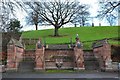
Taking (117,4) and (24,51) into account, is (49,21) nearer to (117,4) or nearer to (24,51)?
(24,51)

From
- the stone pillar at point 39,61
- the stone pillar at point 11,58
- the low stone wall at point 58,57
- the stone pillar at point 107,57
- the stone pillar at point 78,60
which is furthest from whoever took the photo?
the low stone wall at point 58,57

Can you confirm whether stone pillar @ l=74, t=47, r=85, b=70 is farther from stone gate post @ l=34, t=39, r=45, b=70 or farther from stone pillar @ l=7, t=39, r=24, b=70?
stone pillar @ l=7, t=39, r=24, b=70

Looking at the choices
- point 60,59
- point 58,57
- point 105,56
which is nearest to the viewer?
point 105,56

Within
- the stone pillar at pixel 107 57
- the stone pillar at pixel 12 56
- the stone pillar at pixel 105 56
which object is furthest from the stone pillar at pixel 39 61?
the stone pillar at pixel 107 57

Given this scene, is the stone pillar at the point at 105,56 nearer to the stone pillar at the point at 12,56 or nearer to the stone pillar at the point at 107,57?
the stone pillar at the point at 107,57

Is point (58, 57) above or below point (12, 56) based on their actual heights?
below

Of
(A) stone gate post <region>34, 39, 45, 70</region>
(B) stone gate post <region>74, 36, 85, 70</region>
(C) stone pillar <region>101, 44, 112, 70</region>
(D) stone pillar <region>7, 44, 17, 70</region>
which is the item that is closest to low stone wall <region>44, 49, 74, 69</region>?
(A) stone gate post <region>34, 39, 45, 70</region>

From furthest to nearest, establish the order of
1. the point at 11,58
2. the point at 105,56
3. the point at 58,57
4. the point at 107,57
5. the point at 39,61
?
the point at 58,57 → the point at 11,58 → the point at 39,61 → the point at 105,56 → the point at 107,57

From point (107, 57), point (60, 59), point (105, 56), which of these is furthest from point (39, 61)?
point (107, 57)

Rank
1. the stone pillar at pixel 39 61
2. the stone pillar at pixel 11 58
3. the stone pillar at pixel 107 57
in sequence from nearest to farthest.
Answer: the stone pillar at pixel 107 57
the stone pillar at pixel 11 58
the stone pillar at pixel 39 61

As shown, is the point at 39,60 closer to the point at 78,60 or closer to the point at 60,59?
the point at 60,59

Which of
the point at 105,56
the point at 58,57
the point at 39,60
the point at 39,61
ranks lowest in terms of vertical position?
the point at 39,61

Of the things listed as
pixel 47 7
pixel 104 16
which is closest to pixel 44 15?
pixel 47 7

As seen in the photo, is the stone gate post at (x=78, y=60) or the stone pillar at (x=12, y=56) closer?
the stone pillar at (x=12, y=56)
